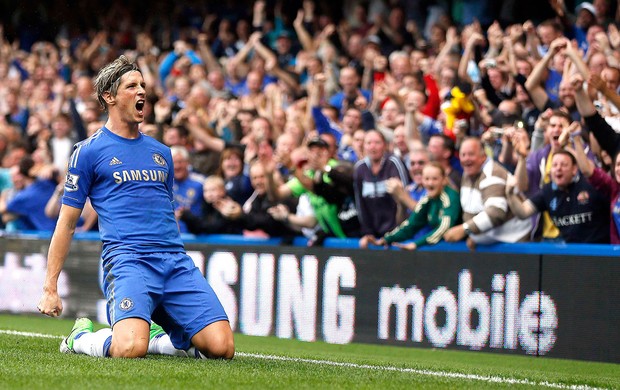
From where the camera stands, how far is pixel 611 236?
9.80 metres

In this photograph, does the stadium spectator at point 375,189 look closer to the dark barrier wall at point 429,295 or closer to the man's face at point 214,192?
the dark barrier wall at point 429,295

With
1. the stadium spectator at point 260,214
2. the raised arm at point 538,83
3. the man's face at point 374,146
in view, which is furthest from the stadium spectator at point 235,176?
the raised arm at point 538,83

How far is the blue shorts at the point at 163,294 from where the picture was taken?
7.49 m

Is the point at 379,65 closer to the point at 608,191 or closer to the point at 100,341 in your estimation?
the point at 608,191

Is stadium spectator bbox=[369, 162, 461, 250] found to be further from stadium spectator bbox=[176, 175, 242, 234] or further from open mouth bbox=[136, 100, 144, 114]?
open mouth bbox=[136, 100, 144, 114]

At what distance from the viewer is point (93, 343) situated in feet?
25.4

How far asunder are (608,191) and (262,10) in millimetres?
10944

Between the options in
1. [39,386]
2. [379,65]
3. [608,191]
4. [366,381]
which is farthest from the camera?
[379,65]

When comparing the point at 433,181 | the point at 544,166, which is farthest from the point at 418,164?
the point at 544,166

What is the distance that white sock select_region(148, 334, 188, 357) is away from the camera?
7973 millimetres

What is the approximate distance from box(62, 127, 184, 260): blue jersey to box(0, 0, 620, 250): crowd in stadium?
78 millimetres

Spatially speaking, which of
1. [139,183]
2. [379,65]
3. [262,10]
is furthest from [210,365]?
[262,10]

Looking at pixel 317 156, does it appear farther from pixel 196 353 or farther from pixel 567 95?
pixel 196 353

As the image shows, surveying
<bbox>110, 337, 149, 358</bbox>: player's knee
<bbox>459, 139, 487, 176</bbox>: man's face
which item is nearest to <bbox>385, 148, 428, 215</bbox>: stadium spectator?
<bbox>459, 139, 487, 176</bbox>: man's face
